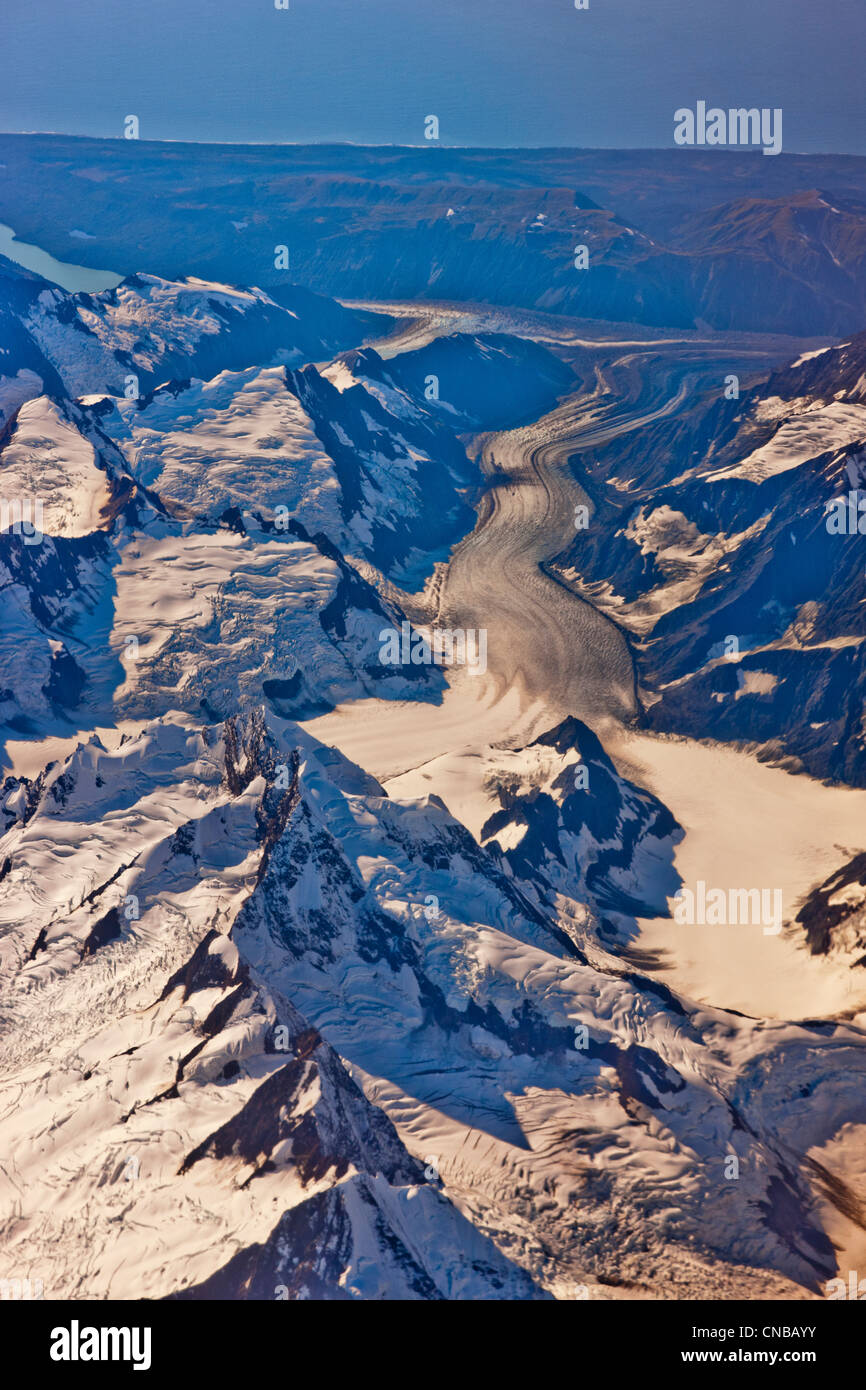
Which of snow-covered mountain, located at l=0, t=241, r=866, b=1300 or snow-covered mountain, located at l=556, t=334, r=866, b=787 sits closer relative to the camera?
snow-covered mountain, located at l=0, t=241, r=866, b=1300

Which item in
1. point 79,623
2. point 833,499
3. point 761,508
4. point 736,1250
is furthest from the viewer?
point 761,508

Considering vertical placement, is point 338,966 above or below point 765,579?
below

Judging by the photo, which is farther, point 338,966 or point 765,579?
point 765,579

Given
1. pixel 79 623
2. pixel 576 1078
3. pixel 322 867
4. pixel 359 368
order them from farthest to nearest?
pixel 359 368
pixel 79 623
pixel 322 867
pixel 576 1078

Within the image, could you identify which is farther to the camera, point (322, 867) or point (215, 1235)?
point (322, 867)

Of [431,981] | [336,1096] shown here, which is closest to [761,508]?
[431,981]

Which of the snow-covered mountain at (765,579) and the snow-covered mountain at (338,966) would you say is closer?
the snow-covered mountain at (338,966)

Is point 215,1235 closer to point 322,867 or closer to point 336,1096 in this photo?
point 336,1096

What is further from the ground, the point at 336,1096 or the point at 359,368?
the point at 359,368

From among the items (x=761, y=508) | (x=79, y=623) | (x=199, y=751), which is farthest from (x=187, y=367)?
(x=199, y=751)

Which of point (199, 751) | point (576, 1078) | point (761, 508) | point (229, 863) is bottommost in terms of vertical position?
point (576, 1078)
